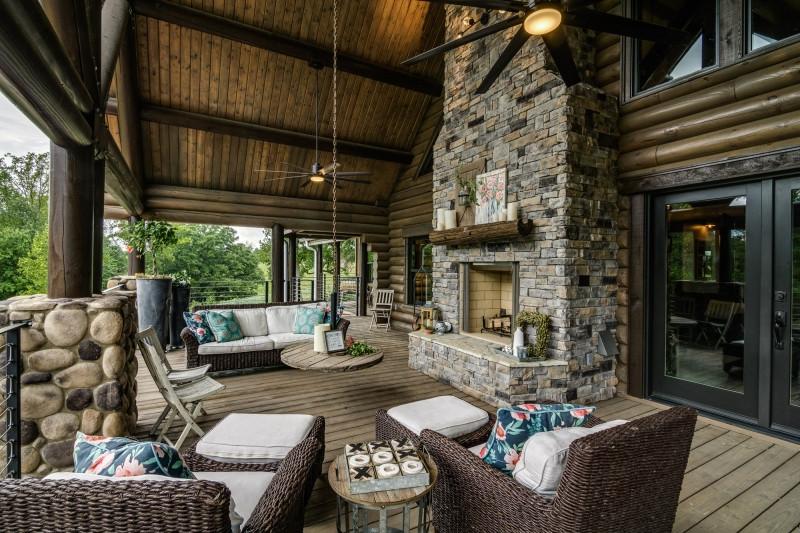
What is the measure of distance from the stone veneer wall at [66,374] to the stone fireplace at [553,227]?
3286mm

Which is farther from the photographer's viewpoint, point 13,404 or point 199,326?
point 199,326

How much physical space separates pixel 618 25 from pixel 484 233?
7.41ft

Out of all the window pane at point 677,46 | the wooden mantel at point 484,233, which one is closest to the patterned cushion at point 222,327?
the wooden mantel at point 484,233

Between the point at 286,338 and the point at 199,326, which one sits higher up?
the point at 199,326

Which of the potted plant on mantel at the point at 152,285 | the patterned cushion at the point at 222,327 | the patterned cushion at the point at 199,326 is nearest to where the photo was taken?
the patterned cushion at the point at 199,326

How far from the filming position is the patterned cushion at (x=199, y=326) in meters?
4.97

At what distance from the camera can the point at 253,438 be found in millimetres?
2072

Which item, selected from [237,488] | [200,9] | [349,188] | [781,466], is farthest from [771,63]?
[349,188]

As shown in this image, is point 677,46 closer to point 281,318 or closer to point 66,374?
point 281,318

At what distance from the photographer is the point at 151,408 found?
395 centimetres

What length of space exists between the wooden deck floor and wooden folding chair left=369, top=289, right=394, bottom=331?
3200 mm

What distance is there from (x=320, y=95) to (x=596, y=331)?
6453 mm

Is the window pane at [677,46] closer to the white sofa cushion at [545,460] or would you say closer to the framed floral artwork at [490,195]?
the framed floral artwork at [490,195]

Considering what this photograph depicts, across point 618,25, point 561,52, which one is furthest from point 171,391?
point 618,25
